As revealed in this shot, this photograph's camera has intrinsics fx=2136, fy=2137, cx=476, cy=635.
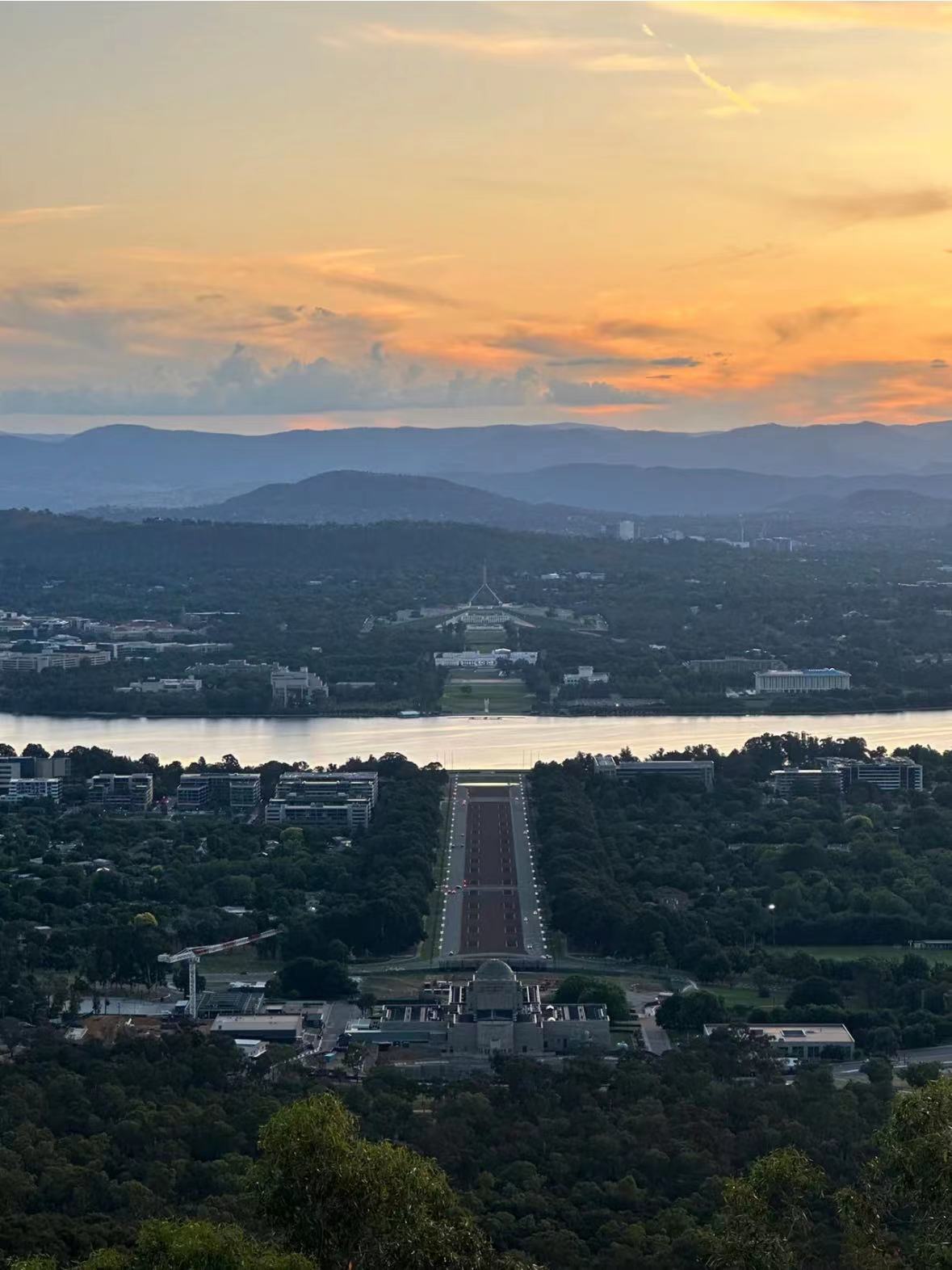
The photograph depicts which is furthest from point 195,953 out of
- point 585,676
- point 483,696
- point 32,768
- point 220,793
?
point 585,676

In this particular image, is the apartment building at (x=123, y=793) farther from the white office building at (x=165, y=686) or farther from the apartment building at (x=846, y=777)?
the white office building at (x=165, y=686)

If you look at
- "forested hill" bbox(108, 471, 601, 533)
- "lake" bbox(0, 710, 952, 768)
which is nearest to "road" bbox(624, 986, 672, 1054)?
"lake" bbox(0, 710, 952, 768)

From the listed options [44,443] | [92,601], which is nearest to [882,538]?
[92,601]

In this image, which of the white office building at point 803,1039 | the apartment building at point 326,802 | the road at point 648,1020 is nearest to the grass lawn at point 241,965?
the road at point 648,1020

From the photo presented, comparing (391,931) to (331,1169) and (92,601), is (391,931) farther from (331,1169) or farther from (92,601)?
(92,601)

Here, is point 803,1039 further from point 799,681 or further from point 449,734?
point 799,681

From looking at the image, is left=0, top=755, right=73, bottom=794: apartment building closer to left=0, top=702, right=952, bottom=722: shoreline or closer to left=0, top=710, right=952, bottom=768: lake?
left=0, top=710, right=952, bottom=768: lake

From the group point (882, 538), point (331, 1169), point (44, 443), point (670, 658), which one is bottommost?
point (331, 1169)
